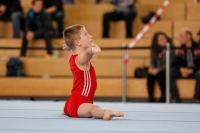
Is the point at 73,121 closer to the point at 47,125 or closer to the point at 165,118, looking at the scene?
the point at 47,125

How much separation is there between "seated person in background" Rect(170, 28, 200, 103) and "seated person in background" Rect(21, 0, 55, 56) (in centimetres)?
247

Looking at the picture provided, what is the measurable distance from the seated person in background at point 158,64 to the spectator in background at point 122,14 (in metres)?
1.26

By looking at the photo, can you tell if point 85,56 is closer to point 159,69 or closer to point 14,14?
point 159,69

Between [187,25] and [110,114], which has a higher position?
[187,25]

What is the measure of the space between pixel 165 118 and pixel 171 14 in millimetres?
6682

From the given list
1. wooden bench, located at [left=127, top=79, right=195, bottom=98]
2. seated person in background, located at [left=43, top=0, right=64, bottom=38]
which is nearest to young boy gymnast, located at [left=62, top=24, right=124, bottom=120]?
wooden bench, located at [left=127, top=79, right=195, bottom=98]

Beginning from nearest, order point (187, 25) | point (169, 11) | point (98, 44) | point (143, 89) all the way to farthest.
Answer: point (143, 89) → point (98, 44) → point (187, 25) → point (169, 11)

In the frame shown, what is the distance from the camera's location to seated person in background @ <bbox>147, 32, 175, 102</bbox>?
9.36m

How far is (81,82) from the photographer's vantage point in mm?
5004

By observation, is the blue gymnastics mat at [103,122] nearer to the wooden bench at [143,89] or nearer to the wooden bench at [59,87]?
the wooden bench at [143,89]

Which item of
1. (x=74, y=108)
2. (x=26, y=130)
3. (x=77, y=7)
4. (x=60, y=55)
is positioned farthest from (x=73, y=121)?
(x=77, y=7)

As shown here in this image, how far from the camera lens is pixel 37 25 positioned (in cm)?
1065

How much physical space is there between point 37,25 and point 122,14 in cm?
166

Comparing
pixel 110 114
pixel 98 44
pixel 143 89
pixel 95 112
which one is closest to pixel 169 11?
pixel 98 44
